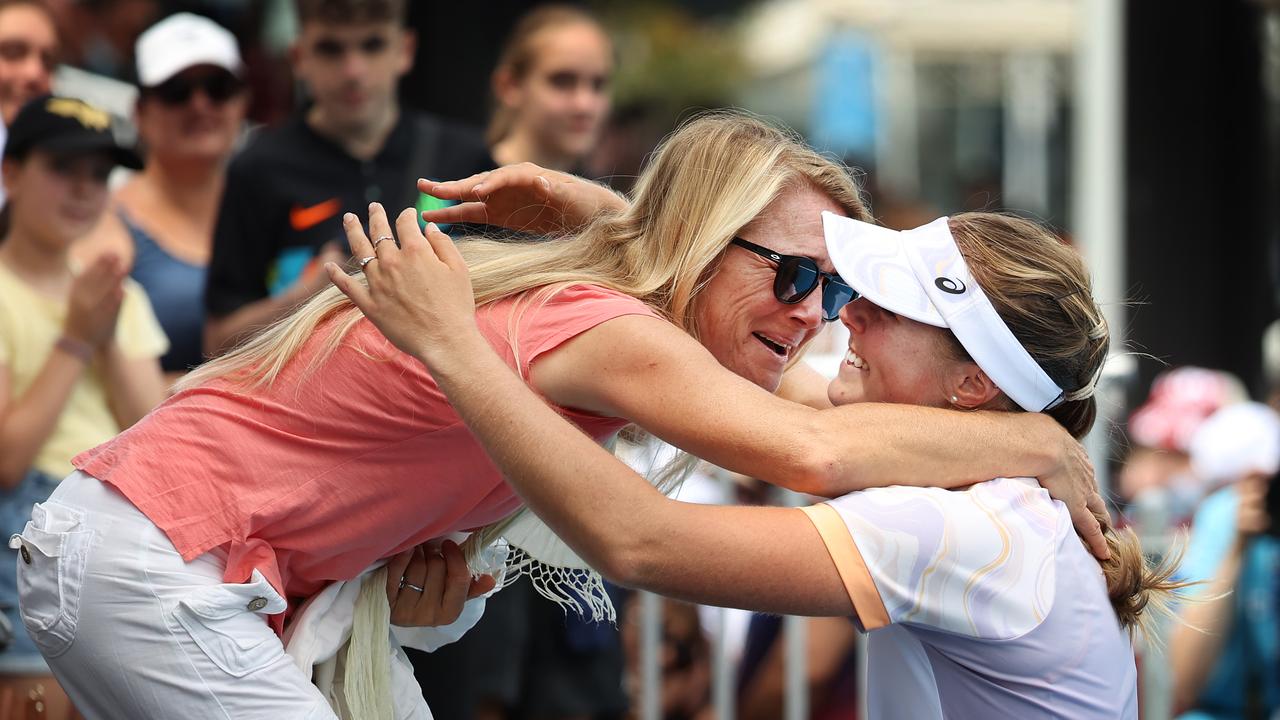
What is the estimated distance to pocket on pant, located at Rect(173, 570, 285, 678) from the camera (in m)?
2.15

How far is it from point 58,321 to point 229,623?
183cm

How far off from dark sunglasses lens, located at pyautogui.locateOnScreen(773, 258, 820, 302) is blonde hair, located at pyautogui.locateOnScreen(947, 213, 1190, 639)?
0.26 m

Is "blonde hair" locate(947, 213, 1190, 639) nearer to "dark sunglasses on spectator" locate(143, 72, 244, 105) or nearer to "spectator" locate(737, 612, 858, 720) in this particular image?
"spectator" locate(737, 612, 858, 720)

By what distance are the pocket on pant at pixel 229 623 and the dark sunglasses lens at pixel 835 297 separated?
1.05 metres

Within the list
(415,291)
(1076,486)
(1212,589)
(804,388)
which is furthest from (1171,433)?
(415,291)

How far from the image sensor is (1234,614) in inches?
185

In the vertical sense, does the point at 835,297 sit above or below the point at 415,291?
below

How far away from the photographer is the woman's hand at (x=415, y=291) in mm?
2029

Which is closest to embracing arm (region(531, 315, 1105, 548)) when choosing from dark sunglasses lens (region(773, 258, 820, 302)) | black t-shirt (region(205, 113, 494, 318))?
dark sunglasses lens (region(773, 258, 820, 302))

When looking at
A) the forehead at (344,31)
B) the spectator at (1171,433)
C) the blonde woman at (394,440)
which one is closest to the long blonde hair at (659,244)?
the blonde woman at (394,440)

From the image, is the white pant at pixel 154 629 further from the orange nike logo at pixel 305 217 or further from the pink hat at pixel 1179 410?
the pink hat at pixel 1179 410

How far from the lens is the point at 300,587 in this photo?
2408 millimetres

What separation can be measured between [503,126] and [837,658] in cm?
208

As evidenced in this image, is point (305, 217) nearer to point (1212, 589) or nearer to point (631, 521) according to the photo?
point (631, 521)
